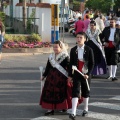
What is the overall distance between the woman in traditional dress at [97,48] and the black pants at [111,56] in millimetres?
281

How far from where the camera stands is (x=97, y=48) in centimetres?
1432

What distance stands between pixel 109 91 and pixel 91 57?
3402 millimetres

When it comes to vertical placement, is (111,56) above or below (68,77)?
below

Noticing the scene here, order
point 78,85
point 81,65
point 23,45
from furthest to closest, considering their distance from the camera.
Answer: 1. point 23,45
2. point 81,65
3. point 78,85

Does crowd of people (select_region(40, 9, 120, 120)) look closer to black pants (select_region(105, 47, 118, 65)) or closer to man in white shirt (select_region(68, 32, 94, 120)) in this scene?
man in white shirt (select_region(68, 32, 94, 120))

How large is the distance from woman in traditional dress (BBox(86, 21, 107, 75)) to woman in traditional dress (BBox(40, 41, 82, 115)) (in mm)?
4186

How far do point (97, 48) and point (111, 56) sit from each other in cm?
61

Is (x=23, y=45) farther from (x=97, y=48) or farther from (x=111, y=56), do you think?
(x=97, y=48)

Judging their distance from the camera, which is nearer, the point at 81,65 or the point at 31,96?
the point at 81,65

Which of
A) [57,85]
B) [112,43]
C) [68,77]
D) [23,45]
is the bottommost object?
[23,45]

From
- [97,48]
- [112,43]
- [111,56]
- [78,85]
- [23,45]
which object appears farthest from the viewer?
[23,45]

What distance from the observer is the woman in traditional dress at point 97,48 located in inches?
556

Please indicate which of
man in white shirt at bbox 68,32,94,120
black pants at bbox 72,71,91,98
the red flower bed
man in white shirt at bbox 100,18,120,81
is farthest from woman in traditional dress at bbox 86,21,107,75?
the red flower bed

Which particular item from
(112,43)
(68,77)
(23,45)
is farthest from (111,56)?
(23,45)
